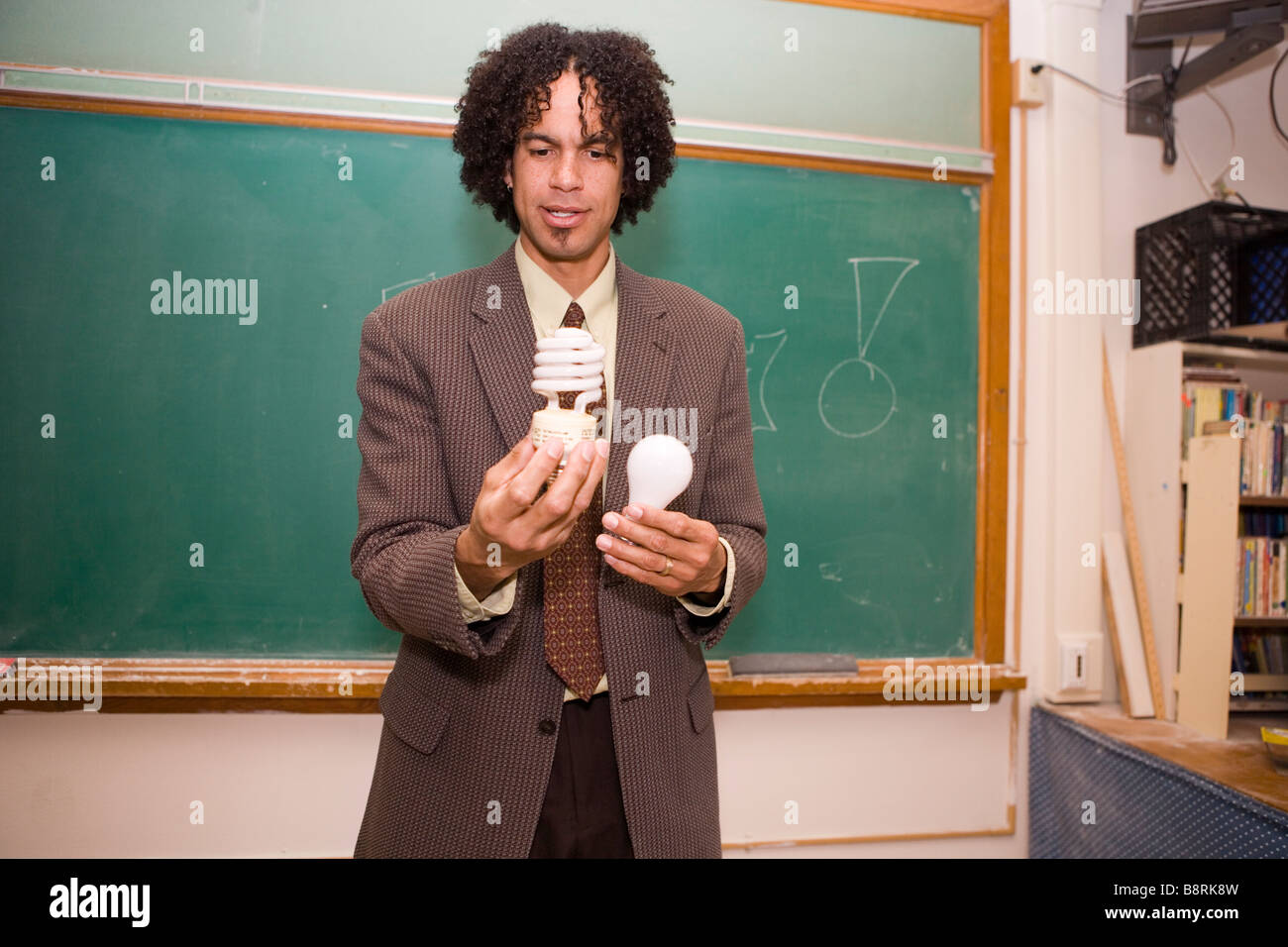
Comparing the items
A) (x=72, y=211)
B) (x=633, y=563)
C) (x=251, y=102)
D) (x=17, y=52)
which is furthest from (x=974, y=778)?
(x=17, y=52)

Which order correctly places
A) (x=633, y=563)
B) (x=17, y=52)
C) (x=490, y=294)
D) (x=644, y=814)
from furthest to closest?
(x=17, y=52) < (x=490, y=294) < (x=644, y=814) < (x=633, y=563)

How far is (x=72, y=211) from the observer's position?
2096 millimetres

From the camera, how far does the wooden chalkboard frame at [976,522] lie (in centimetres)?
209

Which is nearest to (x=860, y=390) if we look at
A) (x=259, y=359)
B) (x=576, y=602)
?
(x=576, y=602)

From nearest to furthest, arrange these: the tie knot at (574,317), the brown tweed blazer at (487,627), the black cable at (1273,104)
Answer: the brown tweed blazer at (487,627) → the tie knot at (574,317) → the black cable at (1273,104)

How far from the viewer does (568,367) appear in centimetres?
108

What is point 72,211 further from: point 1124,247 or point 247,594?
point 1124,247

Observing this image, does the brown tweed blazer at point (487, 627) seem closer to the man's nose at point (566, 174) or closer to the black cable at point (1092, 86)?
the man's nose at point (566, 174)

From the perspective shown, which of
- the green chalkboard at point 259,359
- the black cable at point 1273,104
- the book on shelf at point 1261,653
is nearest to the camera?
the green chalkboard at point 259,359

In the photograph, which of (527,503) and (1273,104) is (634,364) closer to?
(527,503)

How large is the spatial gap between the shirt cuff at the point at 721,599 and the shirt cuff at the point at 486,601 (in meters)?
0.25

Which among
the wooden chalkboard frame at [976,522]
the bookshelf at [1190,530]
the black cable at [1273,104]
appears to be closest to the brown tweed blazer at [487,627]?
the wooden chalkboard frame at [976,522]

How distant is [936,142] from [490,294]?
1840 mm

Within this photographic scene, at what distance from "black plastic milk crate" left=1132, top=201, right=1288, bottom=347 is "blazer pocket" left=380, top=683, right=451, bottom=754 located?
8.22ft
